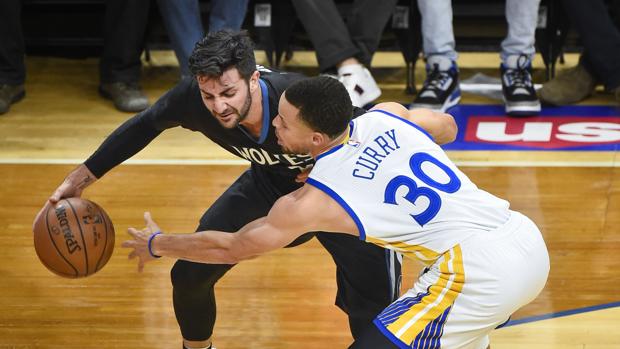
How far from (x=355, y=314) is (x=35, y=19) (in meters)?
5.06

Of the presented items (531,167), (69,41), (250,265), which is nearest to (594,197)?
(531,167)

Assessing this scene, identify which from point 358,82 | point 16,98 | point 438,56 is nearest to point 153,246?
point 358,82

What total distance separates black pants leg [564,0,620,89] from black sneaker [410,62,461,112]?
897 millimetres

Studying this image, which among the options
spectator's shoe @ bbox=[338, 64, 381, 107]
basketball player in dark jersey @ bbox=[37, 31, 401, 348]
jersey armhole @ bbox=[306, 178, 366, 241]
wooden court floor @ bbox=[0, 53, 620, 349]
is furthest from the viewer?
spectator's shoe @ bbox=[338, 64, 381, 107]

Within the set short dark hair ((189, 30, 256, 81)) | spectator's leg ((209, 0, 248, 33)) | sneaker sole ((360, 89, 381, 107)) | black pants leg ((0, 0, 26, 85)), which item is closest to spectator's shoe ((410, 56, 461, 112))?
sneaker sole ((360, 89, 381, 107))

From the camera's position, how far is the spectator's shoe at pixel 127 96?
6.95 m

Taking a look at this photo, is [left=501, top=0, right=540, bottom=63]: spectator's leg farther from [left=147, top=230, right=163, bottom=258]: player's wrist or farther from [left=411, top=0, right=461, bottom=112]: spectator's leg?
[left=147, top=230, right=163, bottom=258]: player's wrist

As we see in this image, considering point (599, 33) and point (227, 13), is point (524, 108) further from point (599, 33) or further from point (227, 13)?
point (227, 13)

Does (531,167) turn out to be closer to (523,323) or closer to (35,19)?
(523,323)

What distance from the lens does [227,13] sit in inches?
269

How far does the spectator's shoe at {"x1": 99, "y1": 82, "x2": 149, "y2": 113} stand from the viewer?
695cm

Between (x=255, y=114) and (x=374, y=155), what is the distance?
0.64 m

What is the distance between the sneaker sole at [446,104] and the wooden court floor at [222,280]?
1.97 ft

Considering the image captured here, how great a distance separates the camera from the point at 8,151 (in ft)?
21.0
